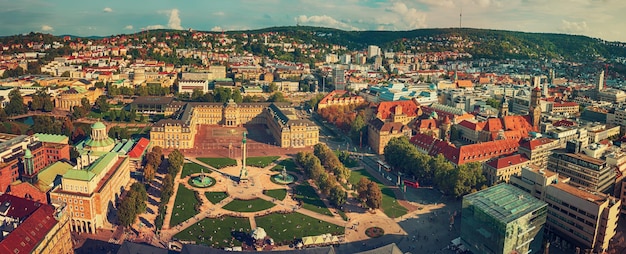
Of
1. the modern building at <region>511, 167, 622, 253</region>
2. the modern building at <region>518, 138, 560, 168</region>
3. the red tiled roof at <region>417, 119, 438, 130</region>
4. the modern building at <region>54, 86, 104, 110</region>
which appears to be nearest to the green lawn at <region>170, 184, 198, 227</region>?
the modern building at <region>511, 167, 622, 253</region>

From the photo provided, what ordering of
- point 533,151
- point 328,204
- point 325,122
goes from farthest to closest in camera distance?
1. point 325,122
2. point 533,151
3. point 328,204

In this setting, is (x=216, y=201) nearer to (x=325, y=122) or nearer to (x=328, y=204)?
(x=328, y=204)

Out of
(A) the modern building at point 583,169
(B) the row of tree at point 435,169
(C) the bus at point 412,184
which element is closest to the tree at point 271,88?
(B) the row of tree at point 435,169

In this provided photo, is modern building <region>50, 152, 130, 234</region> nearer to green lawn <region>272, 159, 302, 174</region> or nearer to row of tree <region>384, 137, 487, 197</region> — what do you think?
green lawn <region>272, 159, 302, 174</region>

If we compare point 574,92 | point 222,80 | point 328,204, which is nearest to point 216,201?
point 328,204

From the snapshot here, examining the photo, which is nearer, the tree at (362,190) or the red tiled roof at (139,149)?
the tree at (362,190)

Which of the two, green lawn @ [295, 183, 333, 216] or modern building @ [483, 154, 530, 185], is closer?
green lawn @ [295, 183, 333, 216]

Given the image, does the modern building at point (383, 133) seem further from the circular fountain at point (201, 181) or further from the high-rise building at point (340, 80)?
the high-rise building at point (340, 80)
